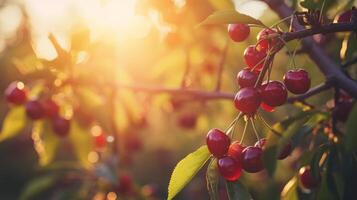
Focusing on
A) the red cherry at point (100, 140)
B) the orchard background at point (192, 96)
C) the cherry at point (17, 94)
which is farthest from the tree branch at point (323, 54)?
the red cherry at point (100, 140)

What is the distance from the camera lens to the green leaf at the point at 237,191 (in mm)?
1218

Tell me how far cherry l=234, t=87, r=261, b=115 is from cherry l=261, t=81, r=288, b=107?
0.02m

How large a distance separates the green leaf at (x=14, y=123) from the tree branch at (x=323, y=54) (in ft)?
4.19

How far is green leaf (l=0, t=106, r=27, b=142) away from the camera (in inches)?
95.2

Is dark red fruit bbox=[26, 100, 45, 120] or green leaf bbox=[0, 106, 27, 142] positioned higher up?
dark red fruit bbox=[26, 100, 45, 120]

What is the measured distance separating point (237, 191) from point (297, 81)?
28cm

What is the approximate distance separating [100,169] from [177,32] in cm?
72

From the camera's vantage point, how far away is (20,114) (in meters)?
2.51

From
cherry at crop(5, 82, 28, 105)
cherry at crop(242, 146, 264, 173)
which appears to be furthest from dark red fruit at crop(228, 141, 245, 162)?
cherry at crop(5, 82, 28, 105)

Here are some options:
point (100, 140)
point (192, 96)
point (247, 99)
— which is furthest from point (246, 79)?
point (100, 140)

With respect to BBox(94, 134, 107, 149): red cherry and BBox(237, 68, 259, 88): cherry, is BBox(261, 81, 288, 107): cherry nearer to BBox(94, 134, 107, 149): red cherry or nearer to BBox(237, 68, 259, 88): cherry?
BBox(237, 68, 259, 88): cherry

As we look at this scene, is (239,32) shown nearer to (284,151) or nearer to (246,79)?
(246,79)

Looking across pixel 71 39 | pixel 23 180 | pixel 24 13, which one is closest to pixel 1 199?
pixel 23 180

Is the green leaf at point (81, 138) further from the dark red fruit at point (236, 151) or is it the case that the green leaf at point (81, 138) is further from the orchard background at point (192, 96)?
the dark red fruit at point (236, 151)
